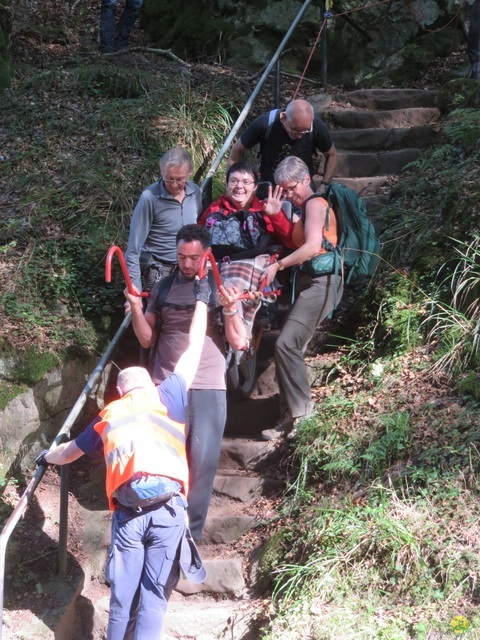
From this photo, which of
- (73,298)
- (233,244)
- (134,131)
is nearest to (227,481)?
(233,244)

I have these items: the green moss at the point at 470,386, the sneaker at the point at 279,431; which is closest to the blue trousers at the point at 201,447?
the sneaker at the point at 279,431

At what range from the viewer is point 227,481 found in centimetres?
525

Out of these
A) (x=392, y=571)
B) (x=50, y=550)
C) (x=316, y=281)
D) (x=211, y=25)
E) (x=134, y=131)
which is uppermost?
(x=211, y=25)

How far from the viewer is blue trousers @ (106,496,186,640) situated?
12.4 feet

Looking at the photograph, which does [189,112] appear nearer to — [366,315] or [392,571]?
[366,315]

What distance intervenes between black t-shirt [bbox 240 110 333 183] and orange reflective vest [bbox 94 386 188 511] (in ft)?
9.54

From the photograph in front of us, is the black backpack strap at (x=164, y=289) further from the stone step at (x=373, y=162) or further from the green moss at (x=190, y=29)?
the green moss at (x=190, y=29)

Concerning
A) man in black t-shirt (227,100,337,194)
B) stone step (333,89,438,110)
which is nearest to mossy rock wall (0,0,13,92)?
stone step (333,89,438,110)

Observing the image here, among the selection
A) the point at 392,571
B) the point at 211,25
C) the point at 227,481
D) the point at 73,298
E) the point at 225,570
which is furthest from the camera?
the point at 211,25

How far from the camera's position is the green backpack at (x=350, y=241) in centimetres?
542

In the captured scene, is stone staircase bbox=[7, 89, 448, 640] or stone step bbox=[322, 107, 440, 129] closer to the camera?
stone staircase bbox=[7, 89, 448, 640]

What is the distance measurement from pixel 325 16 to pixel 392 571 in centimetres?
620

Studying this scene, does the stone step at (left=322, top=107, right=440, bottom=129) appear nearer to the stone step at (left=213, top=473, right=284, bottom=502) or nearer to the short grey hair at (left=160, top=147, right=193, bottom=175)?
the short grey hair at (left=160, top=147, right=193, bottom=175)

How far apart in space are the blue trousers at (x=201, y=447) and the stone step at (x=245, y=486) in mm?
712
